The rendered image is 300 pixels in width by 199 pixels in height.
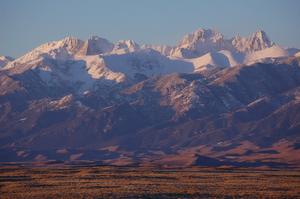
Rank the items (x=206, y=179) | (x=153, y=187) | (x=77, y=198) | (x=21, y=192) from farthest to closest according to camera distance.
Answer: (x=206, y=179), (x=153, y=187), (x=21, y=192), (x=77, y=198)

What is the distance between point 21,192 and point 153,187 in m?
14.9

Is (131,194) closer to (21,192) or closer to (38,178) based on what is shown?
(21,192)

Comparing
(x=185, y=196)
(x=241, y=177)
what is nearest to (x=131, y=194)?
(x=185, y=196)

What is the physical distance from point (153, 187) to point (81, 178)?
2079cm

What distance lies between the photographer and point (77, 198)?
8038 centimetres

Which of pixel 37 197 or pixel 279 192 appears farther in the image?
pixel 279 192

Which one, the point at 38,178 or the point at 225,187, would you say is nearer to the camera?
the point at 225,187

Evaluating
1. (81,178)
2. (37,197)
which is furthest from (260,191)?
(81,178)

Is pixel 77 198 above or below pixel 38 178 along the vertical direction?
below

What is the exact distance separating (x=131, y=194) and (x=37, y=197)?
9285mm

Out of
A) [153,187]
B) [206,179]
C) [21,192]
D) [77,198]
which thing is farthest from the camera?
[206,179]

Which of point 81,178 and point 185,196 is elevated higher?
point 81,178

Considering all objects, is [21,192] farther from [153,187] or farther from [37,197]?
[153,187]

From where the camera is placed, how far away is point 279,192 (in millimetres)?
90062
